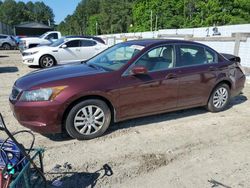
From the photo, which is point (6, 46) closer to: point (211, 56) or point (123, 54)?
point (123, 54)

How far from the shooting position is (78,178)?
3346 mm

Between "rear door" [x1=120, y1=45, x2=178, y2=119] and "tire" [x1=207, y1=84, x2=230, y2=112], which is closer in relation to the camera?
"rear door" [x1=120, y1=45, x2=178, y2=119]

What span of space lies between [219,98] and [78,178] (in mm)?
3630

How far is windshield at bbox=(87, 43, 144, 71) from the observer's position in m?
4.81

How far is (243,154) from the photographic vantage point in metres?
4.01

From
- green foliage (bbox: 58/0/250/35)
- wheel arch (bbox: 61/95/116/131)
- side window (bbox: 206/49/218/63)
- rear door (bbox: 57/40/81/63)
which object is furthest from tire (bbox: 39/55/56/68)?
green foliage (bbox: 58/0/250/35)

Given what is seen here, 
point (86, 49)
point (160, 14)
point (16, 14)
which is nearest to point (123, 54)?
point (86, 49)

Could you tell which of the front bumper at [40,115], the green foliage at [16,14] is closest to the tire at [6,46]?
the front bumper at [40,115]

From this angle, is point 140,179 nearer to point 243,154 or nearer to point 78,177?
point 78,177

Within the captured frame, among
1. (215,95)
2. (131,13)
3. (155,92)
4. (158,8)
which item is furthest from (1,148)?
(131,13)

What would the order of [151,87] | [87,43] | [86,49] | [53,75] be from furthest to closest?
[87,43]
[86,49]
[151,87]
[53,75]

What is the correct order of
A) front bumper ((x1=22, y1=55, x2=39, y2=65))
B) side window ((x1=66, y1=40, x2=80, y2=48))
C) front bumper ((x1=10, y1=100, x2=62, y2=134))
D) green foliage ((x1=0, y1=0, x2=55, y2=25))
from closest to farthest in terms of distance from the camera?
front bumper ((x1=10, y1=100, x2=62, y2=134)), front bumper ((x1=22, y1=55, x2=39, y2=65)), side window ((x1=66, y1=40, x2=80, y2=48)), green foliage ((x1=0, y1=0, x2=55, y2=25))

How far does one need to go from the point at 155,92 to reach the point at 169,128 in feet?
2.28

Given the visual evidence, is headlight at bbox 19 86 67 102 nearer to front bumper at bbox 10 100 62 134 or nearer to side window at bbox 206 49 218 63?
front bumper at bbox 10 100 62 134
